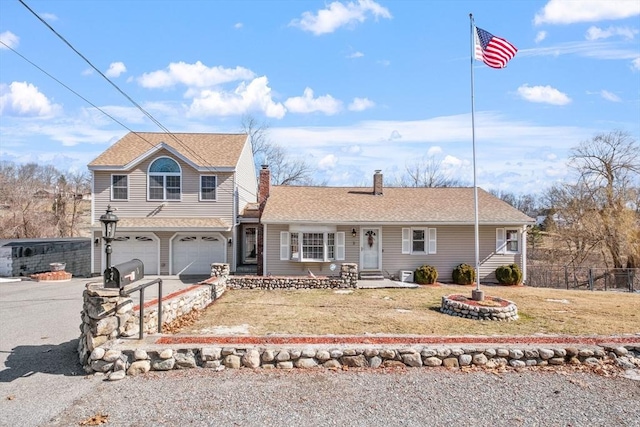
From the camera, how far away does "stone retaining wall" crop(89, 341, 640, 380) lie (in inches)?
238

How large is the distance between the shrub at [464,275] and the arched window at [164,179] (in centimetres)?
1277

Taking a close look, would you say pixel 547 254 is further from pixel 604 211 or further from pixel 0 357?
pixel 0 357

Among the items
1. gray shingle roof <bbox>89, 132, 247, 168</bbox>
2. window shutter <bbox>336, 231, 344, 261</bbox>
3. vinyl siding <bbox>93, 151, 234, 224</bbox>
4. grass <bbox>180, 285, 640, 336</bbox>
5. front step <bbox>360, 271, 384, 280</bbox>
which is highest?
gray shingle roof <bbox>89, 132, 247, 168</bbox>

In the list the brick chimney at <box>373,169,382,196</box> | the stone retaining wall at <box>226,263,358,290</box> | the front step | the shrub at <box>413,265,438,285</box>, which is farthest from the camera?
the brick chimney at <box>373,169,382,196</box>

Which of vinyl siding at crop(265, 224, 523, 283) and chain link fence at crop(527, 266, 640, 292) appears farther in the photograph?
chain link fence at crop(527, 266, 640, 292)

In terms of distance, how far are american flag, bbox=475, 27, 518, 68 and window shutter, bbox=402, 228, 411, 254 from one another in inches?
330

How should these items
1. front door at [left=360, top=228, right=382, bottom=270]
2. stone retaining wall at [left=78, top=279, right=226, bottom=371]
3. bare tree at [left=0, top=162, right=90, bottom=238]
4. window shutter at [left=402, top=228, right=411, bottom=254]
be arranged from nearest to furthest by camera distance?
stone retaining wall at [left=78, top=279, right=226, bottom=371] → front door at [left=360, top=228, right=382, bottom=270] → window shutter at [left=402, top=228, right=411, bottom=254] → bare tree at [left=0, top=162, right=90, bottom=238]

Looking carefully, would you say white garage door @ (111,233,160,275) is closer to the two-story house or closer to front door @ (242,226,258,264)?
the two-story house

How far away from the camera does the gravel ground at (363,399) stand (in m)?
4.71

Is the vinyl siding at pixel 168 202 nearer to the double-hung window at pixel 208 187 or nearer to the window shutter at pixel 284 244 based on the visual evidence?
the double-hung window at pixel 208 187

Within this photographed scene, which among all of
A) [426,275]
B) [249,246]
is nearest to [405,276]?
[426,275]

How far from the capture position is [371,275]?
17.4m

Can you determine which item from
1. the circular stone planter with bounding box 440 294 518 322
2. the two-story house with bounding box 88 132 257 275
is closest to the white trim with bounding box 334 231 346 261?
the two-story house with bounding box 88 132 257 275

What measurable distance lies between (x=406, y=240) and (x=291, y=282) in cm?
564
